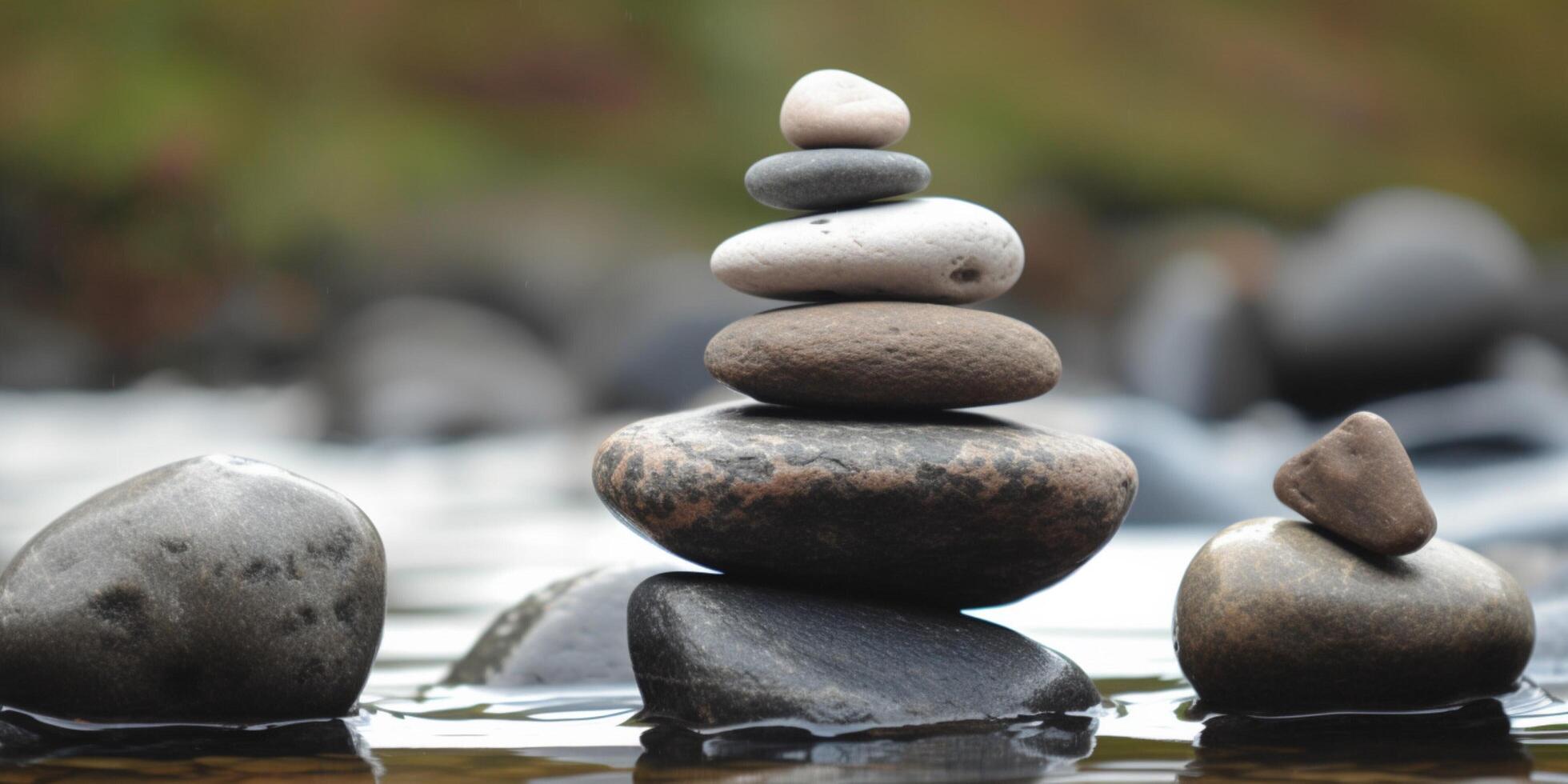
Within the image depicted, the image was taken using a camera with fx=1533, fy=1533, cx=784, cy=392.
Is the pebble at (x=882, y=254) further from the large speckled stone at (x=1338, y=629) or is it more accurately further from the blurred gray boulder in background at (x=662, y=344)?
the blurred gray boulder in background at (x=662, y=344)

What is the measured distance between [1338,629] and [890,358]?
153 centimetres

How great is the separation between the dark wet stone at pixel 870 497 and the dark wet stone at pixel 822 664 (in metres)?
0.12

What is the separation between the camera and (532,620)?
556 cm

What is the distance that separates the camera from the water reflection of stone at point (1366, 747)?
3564 millimetres

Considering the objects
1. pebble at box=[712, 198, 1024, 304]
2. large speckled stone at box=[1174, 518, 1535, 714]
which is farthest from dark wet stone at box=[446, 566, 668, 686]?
large speckled stone at box=[1174, 518, 1535, 714]

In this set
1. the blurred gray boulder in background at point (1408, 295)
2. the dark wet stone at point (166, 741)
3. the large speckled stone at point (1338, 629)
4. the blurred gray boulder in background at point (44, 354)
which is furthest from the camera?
the blurred gray boulder in background at point (44, 354)

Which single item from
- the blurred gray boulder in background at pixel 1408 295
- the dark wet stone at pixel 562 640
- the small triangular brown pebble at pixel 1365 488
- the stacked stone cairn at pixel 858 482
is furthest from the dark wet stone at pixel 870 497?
the blurred gray boulder in background at pixel 1408 295

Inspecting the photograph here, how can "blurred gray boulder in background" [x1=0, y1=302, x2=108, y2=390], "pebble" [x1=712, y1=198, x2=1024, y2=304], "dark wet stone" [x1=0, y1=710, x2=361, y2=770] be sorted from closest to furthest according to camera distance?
"dark wet stone" [x1=0, y1=710, x2=361, y2=770], "pebble" [x1=712, y1=198, x2=1024, y2=304], "blurred gray boulder in background" [x1=0, y1=302, x2=108, y2=390]

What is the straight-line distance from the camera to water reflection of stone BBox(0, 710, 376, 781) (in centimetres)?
373

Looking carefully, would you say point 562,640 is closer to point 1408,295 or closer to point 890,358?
point 890,358

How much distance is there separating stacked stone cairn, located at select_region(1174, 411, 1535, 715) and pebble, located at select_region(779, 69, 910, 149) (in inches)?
65.1

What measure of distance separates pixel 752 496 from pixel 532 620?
4.98ft

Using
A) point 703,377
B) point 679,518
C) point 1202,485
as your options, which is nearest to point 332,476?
point 703,377

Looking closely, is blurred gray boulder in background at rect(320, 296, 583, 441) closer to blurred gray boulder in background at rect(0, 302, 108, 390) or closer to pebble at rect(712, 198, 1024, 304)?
blurred gray boulder in background at rect(0, 302, 108, 390)
